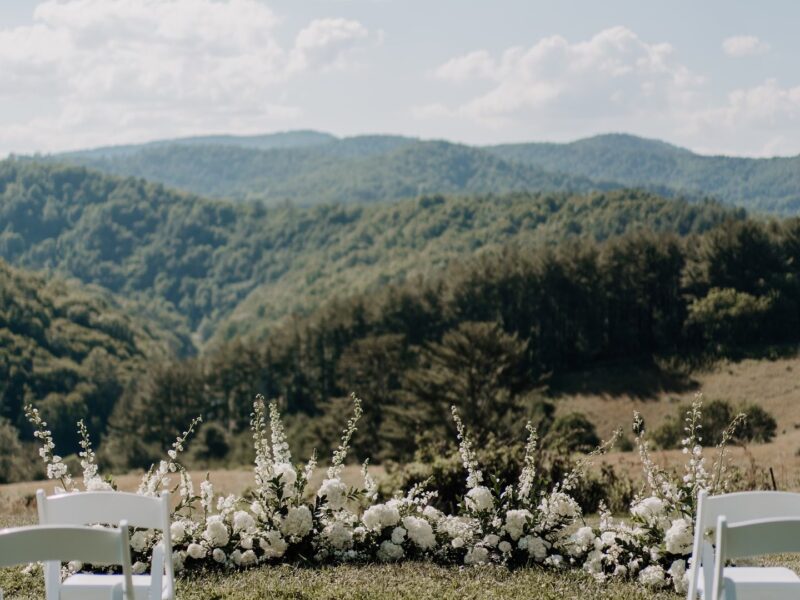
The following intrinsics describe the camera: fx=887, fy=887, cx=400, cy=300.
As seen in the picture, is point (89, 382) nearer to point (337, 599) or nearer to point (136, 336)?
point (136, 336)

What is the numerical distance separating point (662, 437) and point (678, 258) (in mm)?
29707

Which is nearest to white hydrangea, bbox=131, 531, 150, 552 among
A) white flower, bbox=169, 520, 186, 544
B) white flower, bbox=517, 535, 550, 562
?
white flower, bbox=169, 520, 186, 544

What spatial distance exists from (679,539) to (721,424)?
39.0 meters

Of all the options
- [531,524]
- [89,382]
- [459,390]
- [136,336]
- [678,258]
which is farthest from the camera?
[136,336]

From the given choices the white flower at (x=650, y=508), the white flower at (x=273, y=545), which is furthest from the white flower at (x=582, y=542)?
the white flower at (x=273, y=545)

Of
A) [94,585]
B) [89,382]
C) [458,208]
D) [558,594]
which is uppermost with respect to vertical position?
[458,208]

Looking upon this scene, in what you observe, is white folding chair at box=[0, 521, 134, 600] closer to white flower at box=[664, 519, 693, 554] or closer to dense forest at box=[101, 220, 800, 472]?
white flower at box=[664, 519, 693, 554]

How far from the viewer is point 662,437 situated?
160ft

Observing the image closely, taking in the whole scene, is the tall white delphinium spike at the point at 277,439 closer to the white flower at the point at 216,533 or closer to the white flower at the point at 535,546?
the white flower at the point at 216,533

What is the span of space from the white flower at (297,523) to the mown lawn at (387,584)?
374 mm

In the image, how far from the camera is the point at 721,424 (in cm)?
A: 4400

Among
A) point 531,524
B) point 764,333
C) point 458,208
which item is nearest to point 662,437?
point 764,333

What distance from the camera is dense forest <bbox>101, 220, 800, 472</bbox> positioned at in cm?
7025

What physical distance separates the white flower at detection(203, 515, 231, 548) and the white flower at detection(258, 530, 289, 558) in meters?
0.34
